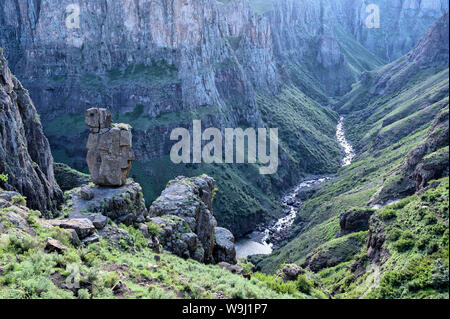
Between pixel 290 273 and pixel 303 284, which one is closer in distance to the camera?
pixel 303 284

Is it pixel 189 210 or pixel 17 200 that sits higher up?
pixel 17 200

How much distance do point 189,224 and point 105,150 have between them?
434 inches

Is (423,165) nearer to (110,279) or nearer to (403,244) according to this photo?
(403,244)

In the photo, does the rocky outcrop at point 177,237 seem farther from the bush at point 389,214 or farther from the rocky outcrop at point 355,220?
the rocky outcrop at point 355,220

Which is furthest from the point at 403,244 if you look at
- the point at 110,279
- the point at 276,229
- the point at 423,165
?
the point at 276,229

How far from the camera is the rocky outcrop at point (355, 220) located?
54875 mm

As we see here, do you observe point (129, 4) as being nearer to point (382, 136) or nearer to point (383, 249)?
point (382, 136)

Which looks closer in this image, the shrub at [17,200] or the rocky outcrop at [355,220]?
the shrub at [17,200]

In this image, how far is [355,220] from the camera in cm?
5566

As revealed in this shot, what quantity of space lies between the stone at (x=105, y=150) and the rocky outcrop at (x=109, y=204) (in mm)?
1240

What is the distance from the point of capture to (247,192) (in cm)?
11506

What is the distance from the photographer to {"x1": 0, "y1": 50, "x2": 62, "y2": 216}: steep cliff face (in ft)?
128

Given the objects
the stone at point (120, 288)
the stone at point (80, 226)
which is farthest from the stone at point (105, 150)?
the stone at point (120, 288)

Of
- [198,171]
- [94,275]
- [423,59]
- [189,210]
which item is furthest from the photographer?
[423,59]
